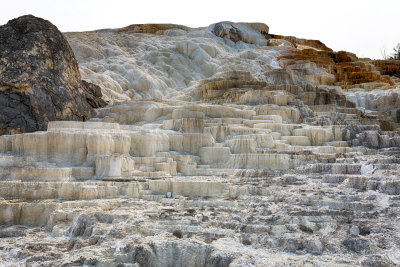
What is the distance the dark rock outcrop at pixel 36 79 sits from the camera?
1459cm

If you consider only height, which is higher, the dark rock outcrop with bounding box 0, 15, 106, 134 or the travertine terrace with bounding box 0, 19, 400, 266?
the dark rock outcrop with bounding box 0, 15, 106, 134

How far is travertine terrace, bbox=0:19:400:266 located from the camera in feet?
19.2

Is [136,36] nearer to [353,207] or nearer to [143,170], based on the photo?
[143,170]

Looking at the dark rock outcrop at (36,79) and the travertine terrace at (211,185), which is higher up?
the dark rock outcrop at (36,79)

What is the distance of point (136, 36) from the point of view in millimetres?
34312

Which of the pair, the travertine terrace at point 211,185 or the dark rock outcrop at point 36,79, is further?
the dark rock outcrop at point 36,79

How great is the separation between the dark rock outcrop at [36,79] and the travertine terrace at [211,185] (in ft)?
5.45

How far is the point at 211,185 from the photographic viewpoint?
9250 mm

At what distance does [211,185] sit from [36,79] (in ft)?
29.8

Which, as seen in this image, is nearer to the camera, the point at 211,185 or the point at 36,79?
the point at 211,185

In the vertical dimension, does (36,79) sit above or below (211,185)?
above

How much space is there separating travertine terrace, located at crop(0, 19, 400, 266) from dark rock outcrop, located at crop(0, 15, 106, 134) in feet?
5.45

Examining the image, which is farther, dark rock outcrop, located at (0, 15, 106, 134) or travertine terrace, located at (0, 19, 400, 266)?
dark rock outcrop, located at (0, 15, 106, 134)

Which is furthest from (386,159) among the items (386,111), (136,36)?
(136,36)
